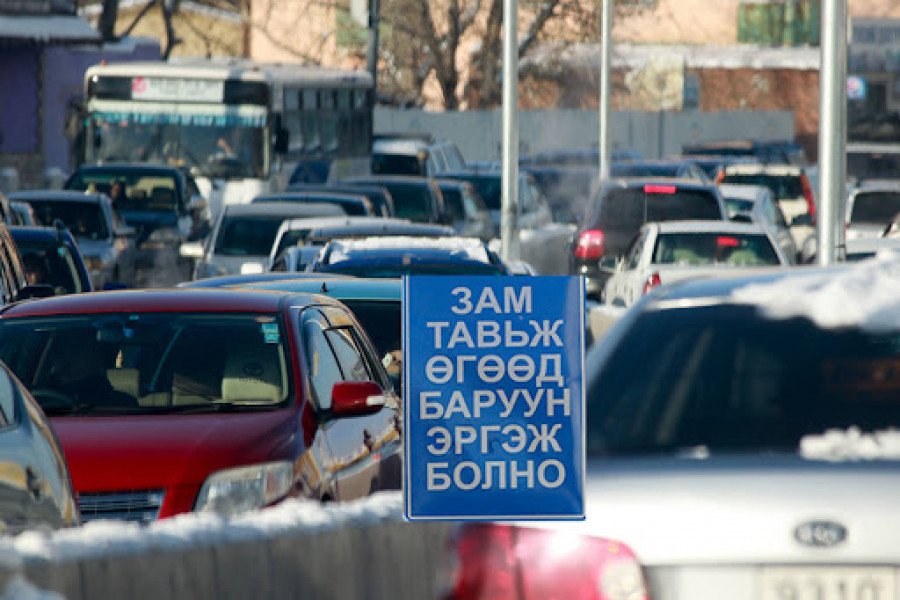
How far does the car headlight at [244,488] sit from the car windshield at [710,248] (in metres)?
13.3

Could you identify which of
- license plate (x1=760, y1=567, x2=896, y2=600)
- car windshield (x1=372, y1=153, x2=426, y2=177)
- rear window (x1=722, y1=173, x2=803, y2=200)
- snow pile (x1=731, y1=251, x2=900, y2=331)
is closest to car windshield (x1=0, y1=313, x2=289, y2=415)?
snow pile (x1=731, y1=251, x2=900, y2=331)

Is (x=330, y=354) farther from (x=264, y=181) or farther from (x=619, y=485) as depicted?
(x=264, y=181)

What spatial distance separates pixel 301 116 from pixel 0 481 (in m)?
32.7

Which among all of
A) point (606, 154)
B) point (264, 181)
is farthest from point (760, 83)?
point (264, 181)

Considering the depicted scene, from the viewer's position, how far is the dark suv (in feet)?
88.8

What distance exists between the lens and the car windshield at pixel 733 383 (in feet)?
18.2

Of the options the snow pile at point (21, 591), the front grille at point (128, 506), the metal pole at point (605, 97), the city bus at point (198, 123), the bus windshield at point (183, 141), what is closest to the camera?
the snow pile at point (21, 591)

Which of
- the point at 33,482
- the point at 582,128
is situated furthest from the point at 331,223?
the point at 582,128

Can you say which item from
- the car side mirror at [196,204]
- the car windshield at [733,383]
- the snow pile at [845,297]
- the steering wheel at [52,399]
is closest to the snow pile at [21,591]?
the car windshield at [733,383]

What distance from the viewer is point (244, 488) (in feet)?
29.8

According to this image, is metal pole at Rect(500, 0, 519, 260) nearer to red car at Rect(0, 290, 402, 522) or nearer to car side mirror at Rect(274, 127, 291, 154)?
car side mirror at Rect(274, 127, 291, 154)

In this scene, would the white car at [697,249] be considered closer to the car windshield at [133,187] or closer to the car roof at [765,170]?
the car windshield at [133,187]

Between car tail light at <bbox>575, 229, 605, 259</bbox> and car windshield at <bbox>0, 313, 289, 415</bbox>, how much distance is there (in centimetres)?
1670

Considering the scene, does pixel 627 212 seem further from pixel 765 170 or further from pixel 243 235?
pixel 765 170
